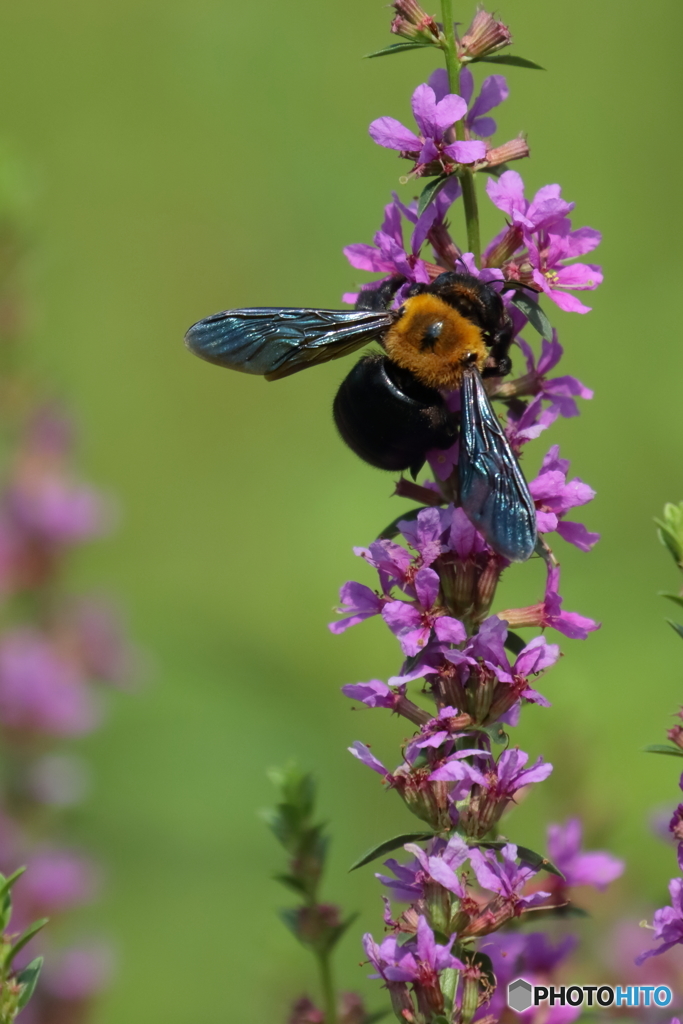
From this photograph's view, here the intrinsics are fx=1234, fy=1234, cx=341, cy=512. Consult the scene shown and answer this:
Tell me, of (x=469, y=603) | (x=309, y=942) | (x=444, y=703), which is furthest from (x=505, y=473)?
(x=309, y=942)

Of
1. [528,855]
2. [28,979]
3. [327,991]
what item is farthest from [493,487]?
[28,979]

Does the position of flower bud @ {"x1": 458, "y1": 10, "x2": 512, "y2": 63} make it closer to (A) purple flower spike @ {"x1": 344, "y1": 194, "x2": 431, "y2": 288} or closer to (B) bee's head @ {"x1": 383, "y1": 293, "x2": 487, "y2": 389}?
(A) purple flower spike @ {"x1": 344, "y1": 194, "x2": 431, "y2": 288}

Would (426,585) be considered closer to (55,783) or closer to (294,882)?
(294,882)

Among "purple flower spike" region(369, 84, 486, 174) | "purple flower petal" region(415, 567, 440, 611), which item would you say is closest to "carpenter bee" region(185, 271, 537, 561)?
"purple flower petal" region(415, 567, 440, 611)

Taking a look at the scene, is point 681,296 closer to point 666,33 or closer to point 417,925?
point 666,33

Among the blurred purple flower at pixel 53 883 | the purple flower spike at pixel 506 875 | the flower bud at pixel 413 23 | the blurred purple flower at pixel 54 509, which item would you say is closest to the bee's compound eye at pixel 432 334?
the flower bud at pixel 413 23
